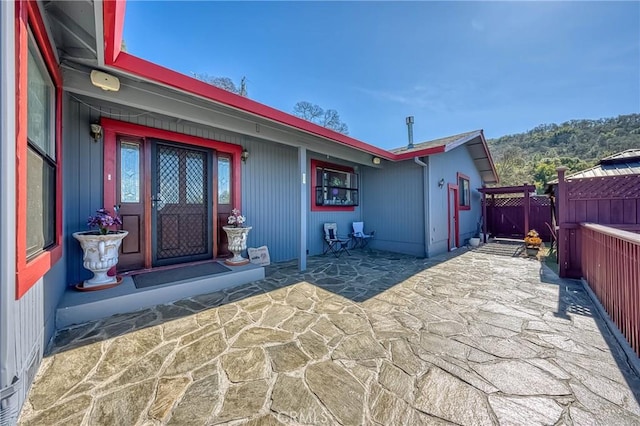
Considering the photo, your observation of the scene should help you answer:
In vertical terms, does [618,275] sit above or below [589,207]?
below

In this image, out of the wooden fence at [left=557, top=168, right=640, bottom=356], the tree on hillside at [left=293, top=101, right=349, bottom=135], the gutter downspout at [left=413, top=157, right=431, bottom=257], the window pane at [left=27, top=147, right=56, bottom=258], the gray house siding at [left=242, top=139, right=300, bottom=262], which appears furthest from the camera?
the tree on hillside at [left=293, top=101, right=349, bottom=135]

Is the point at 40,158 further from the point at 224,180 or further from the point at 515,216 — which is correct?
the point at 515,216

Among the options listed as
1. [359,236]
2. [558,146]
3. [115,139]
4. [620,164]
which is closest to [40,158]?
[115,139]

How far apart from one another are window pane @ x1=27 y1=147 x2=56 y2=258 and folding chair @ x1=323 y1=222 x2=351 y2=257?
4.63 m

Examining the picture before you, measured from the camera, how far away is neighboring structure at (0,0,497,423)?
1.28m

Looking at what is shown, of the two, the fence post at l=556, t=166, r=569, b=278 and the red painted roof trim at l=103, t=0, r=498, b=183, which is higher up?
the red painted roof trim at l=103, t=0, r=498, b=183

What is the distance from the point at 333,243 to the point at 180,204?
3.55m

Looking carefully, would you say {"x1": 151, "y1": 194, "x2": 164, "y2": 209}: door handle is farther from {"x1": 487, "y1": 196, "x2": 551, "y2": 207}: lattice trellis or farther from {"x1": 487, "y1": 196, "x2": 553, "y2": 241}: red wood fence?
{"x1": 487, "y1": 196, "x2": 551, "y2": 207}: lattice trellis

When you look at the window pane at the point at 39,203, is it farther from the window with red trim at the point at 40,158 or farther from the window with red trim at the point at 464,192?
the window with red trim at the point at 464,192

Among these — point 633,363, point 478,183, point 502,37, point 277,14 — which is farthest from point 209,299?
point 478,183

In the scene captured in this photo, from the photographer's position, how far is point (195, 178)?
4152 millimetres

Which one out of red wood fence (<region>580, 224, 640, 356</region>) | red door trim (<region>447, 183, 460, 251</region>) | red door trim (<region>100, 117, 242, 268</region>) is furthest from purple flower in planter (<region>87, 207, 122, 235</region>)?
red door trim (<region>447, 183, 460, 251</region>)

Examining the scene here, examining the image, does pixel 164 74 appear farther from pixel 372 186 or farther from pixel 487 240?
pixel 487 240

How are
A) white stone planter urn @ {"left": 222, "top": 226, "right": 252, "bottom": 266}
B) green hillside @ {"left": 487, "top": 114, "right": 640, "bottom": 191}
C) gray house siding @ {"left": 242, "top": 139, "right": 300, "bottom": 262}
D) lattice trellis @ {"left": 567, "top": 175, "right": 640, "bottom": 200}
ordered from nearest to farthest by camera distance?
lattice trellis @ {"left": 567, "top": 175, "right": 640, "bottom": 200}
white stone planter urn @ {"left": 222, "top": 226, "right": 252, "bottom": 266}
gray house siding @ {"left": 242, "top": 139, "right": 300, "bottom": 262}
green hillside @ {"left": 487, "top": 114, "right": 640, "bottom": 191}
